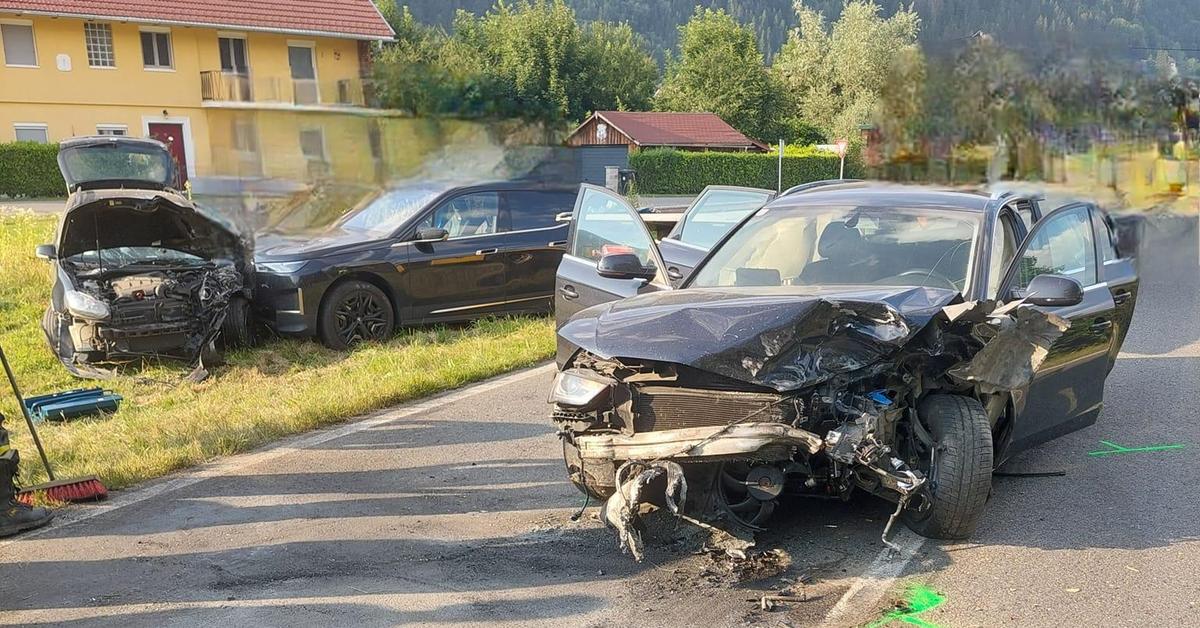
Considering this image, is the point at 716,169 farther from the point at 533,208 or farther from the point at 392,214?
the point at 392,214

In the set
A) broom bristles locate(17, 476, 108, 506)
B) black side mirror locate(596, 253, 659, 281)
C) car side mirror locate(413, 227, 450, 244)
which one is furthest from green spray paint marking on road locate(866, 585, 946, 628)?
car side mirror locate(413, 227, 450, 244)

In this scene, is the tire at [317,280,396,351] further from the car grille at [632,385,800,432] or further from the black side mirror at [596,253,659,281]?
the car grille at [632,385,800,432]

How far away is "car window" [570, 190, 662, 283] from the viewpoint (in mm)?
6867

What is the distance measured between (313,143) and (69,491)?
2.87 metres

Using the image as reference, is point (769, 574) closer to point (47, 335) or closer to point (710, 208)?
point (710, 208)

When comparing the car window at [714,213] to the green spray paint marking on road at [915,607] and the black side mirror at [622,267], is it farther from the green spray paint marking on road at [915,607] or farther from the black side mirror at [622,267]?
the green spray paint marking on road at [915,607]

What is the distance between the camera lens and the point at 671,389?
441 cm

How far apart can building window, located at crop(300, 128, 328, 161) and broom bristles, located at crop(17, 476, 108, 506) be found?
Answer: 274 cm

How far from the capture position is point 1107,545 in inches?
187

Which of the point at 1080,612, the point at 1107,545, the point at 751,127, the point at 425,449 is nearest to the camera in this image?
the point at 1080,612

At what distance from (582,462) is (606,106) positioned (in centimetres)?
243

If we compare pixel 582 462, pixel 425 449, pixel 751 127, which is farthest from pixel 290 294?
pixel 751 127

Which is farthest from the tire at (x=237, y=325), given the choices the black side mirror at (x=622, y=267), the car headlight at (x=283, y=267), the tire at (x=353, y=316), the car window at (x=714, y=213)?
the black side mirror at (x=622, y=267)

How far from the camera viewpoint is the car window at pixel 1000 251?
17.6 feet
